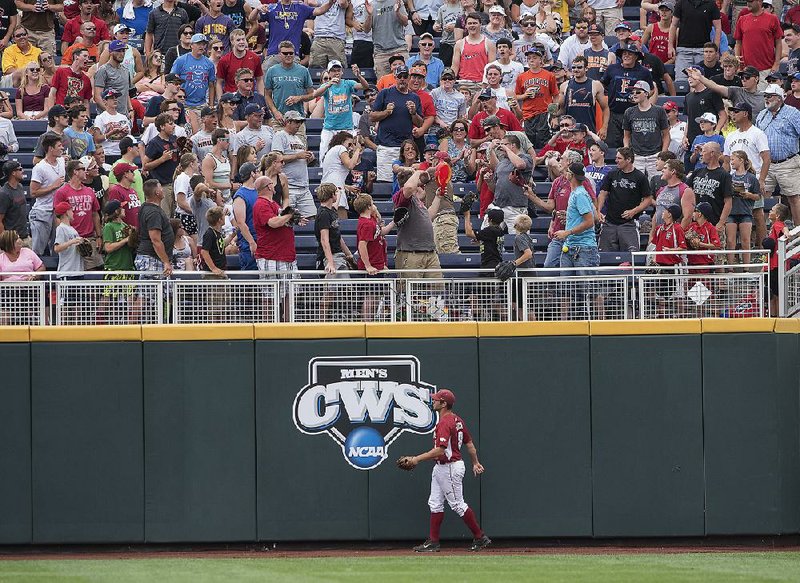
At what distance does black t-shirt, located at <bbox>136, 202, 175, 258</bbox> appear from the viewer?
637 inches

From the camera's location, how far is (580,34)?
75.3 ft

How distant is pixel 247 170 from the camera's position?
57.1ft

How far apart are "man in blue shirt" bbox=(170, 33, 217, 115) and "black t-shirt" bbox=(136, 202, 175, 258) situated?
537cm

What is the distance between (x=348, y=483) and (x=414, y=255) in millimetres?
2813

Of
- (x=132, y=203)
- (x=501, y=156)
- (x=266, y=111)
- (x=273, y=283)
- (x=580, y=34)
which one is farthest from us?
(x=580, y=34)

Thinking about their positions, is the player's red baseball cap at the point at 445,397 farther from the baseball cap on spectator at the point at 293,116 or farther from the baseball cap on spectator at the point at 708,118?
the baseball cap on spectator at the point at 708,118

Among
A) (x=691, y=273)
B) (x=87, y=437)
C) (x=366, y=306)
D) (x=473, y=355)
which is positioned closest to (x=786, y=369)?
(x=691, y=273)

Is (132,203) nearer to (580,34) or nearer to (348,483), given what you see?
(348,483)

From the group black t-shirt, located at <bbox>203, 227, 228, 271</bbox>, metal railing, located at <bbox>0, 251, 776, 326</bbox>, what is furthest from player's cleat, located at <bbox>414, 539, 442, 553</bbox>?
black t-shirt, located at <bbox>203, 227, 228, 271</bbox>

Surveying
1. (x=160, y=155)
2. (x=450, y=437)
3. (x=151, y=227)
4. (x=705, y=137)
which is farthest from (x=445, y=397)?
(x=705, y=137)

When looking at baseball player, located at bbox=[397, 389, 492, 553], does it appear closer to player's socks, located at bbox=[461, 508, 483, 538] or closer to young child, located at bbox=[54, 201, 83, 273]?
player's socks, located at bbox=[461, 508, 483, 538]

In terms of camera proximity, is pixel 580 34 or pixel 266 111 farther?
pixel 580 34

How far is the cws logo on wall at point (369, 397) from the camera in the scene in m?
16.1

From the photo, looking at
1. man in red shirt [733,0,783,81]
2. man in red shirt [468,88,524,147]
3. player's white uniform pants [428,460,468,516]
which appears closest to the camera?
player's white uniform pants [428,460,468,516]
